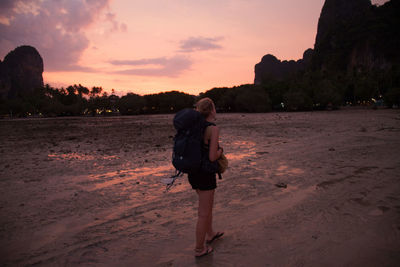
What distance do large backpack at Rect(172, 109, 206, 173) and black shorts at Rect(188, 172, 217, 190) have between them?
0.67 feet

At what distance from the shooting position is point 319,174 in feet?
22.9

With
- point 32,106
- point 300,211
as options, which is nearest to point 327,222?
point 300,211

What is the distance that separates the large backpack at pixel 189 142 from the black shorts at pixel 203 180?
20 centimetres

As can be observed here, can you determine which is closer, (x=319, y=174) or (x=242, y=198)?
(x=242, y=198)

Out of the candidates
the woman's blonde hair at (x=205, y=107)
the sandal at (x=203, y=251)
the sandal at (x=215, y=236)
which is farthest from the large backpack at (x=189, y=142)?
the sandal at (x=215, y=236)

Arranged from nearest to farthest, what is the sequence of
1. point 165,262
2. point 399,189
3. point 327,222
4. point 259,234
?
point 165,262 < point 259,234 < point 327,222 < point 399,189

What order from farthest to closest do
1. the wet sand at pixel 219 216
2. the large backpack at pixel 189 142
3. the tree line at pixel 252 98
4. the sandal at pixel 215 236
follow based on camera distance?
1. the tree line at pixel 252 98
2. the sandal at pixel 215 236
3. the wet sand at pixel 219 216
4. the large backpack at pixel 189 142

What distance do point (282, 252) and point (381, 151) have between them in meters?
8.80

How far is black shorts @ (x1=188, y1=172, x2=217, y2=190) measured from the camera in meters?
3.29

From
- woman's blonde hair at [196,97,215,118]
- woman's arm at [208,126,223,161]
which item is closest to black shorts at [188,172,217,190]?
woman's arm at [208,126,223,161]

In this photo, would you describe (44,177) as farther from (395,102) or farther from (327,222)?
(395,102)

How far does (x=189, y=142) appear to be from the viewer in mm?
3064

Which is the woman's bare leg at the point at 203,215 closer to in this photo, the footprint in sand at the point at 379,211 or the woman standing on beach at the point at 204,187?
the woman standing on beach at the point at 204,187

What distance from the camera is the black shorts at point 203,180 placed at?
329 centimetres
